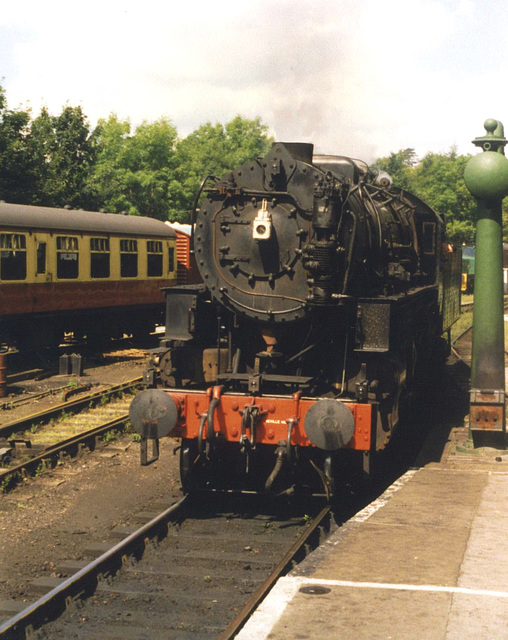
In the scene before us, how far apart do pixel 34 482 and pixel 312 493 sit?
278 centimetres

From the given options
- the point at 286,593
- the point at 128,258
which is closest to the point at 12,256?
the point at 128,258

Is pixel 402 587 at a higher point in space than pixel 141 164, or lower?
lower

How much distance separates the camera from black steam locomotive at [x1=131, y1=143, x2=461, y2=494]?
691cm

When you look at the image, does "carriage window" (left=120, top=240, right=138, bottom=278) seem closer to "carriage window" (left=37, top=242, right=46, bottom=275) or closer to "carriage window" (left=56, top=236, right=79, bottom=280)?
"carriage window" (left=56, top=236, right=79, bottom=280)

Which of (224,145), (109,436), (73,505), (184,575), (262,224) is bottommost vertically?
(184,575)

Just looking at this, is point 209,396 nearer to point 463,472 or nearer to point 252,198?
point 252,198

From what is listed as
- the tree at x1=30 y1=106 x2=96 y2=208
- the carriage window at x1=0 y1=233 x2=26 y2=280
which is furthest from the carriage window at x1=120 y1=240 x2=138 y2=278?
the tree at x1=30 y1=106 x2=96 y2=208

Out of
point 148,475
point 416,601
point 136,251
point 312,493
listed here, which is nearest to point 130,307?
point 136,251

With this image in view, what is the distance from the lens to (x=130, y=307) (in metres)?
18.7

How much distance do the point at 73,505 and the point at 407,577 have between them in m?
3.61

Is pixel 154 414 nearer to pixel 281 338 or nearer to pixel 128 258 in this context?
pixel 281 338

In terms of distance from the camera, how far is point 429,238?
1138 cm

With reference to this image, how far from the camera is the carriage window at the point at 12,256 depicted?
1451 centimetres

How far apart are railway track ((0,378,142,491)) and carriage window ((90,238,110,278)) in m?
4.85
